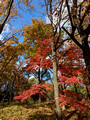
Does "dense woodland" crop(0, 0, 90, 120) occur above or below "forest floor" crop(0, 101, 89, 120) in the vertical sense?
above

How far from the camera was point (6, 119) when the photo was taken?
5453mm

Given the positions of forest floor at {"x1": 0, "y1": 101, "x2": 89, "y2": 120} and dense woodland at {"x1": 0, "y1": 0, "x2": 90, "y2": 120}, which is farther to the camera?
forest floor at {"x1": 0, "y1": 101, "x2": 89, "y2": 120}

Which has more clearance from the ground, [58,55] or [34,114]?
[58,55]

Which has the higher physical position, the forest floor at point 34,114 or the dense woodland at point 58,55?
the dense woodland at point 58,55

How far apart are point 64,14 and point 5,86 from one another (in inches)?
604

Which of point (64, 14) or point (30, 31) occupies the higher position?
point (30, 31)

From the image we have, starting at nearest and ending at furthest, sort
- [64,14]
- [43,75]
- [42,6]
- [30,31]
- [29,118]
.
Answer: [64,14]
[42,6]
[29,118]
[30,31]
[43,75]

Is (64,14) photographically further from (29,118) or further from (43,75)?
(43,75)

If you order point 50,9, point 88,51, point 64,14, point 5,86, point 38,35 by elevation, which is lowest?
point 5,86

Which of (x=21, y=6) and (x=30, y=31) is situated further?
(x=30, y=31)

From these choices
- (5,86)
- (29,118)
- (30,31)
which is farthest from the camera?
(5,86)

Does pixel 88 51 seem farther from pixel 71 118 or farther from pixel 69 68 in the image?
pixel 71 118

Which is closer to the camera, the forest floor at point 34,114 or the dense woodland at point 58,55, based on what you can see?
the dense woodland at point 58,55

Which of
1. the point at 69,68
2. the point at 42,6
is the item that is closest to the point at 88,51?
the point at 69,68
